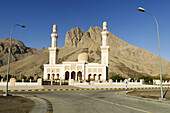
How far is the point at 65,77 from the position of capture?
66062mm

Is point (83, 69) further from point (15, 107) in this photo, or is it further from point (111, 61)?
point (111, 61)

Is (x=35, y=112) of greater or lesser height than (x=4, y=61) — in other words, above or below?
below

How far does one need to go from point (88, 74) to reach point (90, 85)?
2741 centimetres

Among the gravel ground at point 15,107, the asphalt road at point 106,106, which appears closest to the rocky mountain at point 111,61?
the asphalt road at point 106,106

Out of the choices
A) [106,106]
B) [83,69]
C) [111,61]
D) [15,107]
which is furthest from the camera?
[111,61]

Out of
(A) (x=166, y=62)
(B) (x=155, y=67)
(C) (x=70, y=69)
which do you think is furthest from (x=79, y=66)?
(A) (x=166, y=62)

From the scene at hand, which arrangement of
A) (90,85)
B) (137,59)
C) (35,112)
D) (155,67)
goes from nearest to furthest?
(35,112)
(90,85)
(155,67)
(137,59)

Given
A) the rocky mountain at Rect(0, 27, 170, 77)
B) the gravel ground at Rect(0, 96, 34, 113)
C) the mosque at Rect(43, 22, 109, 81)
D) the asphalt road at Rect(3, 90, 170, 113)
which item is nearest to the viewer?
the gravel ground at Rect(0, 96, 34, 113)

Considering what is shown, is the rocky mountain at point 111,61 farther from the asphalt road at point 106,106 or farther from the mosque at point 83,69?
the asphalt road at point 106,106

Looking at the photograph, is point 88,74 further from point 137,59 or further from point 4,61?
point 4,61

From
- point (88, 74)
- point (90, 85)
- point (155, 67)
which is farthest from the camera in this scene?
point (155, 67)

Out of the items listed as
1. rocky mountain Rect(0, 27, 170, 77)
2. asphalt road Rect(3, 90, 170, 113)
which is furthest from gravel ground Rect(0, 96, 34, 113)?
rocky mountain Rect(0, 27, 170, 77)

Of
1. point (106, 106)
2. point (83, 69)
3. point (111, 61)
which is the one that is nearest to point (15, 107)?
point (106, 106)

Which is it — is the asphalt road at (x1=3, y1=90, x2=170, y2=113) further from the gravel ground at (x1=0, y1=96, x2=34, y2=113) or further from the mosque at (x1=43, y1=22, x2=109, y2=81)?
the mosque at (x1=43, y1=22, x2=109, y2=81)
